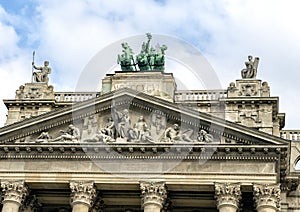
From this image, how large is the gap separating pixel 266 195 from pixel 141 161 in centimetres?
751

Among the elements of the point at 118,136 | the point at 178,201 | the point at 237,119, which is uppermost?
the point at 237,119

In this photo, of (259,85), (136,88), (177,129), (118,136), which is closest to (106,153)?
(118,136)

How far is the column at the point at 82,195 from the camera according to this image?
4522 cm

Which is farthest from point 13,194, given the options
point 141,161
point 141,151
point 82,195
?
point 141,151

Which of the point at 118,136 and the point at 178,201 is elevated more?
the point at 118,136

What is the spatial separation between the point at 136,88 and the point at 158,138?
7037 mm

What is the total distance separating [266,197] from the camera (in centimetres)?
4378

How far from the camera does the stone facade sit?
147 feet

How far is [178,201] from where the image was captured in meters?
47.5

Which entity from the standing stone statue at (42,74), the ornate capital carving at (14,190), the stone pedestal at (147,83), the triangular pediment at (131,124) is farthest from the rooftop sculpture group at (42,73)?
the ornate capital carving at (14,190)

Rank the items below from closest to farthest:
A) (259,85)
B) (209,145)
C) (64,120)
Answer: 1. (209,145)
2. (64,120)
3. (259,85)

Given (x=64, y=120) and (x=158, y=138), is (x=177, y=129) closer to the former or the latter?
(x=158, y=138)

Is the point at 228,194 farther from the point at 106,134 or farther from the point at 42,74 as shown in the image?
the point at 42,74

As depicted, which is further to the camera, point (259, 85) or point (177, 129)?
point (259, 85)
